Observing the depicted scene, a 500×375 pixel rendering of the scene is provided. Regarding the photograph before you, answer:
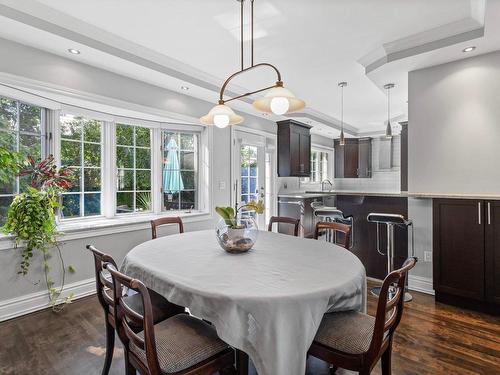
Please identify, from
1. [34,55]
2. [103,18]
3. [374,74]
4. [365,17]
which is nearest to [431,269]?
[374,74]

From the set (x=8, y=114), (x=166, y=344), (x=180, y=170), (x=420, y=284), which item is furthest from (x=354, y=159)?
(x=166, y=344)

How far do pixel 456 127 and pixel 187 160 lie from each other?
10.8ft

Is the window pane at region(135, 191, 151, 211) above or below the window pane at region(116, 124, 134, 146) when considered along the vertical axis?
below

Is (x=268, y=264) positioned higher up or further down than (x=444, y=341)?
higher up

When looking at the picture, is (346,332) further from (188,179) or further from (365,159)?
(365,159)

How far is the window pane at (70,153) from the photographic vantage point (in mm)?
3051

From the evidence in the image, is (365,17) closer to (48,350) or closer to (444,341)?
(444,341)

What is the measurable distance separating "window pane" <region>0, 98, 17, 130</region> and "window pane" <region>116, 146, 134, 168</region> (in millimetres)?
1082

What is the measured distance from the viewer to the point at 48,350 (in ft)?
6.49

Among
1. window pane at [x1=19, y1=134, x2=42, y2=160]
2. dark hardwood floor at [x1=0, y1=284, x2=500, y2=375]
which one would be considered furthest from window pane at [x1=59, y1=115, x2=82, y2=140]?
dark hardwood floor at [x1=0, y1=284, x2=500, y2=375]

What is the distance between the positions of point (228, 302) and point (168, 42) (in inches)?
98.2

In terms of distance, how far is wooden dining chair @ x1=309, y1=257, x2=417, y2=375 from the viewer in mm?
1178

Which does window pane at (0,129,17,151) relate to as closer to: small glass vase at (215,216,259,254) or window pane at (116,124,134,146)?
window pane at (116,124,134,146)

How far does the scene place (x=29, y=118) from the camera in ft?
8.93
